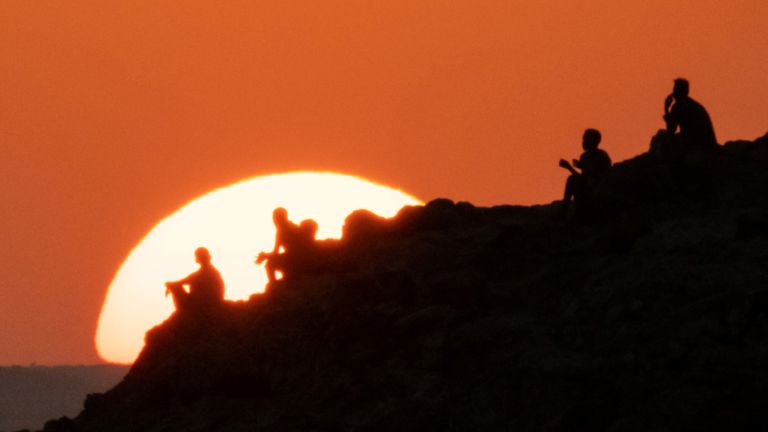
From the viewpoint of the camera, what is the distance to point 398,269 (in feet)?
132

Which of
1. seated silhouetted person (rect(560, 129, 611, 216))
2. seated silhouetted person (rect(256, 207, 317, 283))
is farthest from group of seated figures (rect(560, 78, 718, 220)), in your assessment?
seated silhouetted person (rect(256, 207, 317, 283))

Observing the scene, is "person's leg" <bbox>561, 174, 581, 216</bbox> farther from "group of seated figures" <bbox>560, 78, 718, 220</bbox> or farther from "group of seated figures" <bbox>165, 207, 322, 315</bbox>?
"group of seated figures" <bbox>165, 207, 322, 315</bbox>

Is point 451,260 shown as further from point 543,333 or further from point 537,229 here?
point 543,333

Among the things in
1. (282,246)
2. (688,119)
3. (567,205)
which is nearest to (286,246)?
(282,246)

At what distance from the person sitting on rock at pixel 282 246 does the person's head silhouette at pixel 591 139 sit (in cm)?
786

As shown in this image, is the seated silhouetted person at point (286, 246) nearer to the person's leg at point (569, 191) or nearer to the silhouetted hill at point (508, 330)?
the silhouetted hill at point (508, 330)

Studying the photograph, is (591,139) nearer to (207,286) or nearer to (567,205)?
(567,205)

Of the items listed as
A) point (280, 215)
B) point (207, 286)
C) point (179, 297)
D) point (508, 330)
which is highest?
point (280, 215)

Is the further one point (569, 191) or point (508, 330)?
point (569, 191)

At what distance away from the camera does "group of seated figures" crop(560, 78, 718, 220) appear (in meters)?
38.8

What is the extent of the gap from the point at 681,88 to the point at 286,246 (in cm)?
1069

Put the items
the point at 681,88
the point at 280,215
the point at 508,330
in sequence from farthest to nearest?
the point at 280,215, the point at 681,88, the point at 508,330

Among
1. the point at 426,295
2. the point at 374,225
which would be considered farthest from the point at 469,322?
the point at 374,225

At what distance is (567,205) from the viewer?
1566 inches
